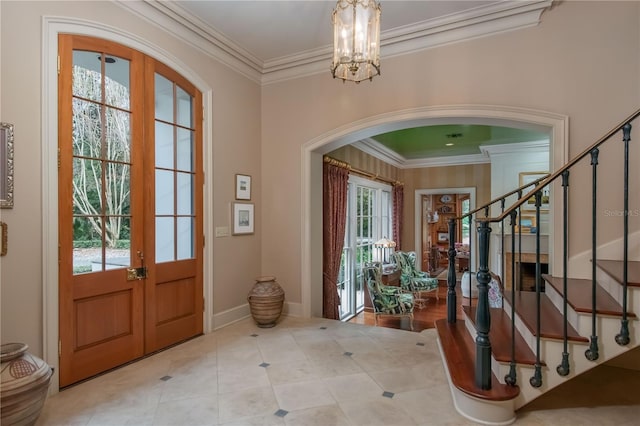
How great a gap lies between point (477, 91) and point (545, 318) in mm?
2258

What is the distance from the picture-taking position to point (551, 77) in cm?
324

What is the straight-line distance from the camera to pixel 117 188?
297cm

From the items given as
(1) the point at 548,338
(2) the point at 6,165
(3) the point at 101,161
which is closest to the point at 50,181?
(2) the point at 6,165

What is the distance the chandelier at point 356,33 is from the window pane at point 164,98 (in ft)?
6.28

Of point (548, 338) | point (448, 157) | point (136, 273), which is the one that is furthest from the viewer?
point (448, 157)

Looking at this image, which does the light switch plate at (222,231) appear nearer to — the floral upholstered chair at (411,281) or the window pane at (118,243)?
the window pane at (118,243)

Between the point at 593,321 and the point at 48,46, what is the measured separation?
13.3 feet

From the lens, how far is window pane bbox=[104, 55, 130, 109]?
9.52 ft

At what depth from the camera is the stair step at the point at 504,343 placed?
2.20 meters

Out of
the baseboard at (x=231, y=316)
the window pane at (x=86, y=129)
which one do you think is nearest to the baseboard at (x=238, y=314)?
the baseboard at (x=231, y=316)

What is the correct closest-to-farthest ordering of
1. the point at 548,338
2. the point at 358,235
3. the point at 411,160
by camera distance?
the point at 548,338 < the point at 358,235 < the point at 411,160

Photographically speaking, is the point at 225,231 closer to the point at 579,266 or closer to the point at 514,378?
the point at 514,378

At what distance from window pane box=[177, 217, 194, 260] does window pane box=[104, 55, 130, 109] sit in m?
1.21

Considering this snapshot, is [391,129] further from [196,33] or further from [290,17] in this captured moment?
[196,33]
